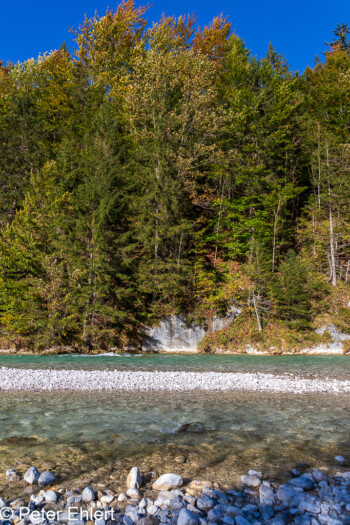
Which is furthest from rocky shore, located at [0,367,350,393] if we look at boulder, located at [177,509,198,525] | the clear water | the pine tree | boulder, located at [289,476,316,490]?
the pine tree

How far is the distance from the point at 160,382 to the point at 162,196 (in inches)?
555

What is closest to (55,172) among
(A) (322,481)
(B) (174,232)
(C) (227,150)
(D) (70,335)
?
(B) (174,232)

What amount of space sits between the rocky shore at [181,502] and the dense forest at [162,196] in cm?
1563

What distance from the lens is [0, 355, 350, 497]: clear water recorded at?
4379 millimetres

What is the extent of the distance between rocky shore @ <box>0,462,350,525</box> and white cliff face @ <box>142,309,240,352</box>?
16.3 meters

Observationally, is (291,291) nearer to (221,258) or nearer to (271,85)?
(221,258)

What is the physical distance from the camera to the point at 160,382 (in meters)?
9.77

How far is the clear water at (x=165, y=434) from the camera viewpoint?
438cm

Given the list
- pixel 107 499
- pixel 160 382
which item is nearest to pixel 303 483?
pixel 107 499

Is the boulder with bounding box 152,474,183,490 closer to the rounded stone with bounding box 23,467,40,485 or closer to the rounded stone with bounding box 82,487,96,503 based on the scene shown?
the rounded stone with bounding box 82,487,96,503

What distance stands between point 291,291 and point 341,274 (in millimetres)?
5199

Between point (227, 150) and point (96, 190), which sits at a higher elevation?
point (227, 150)

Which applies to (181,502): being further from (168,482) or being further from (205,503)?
(168,482)

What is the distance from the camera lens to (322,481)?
3.86m
